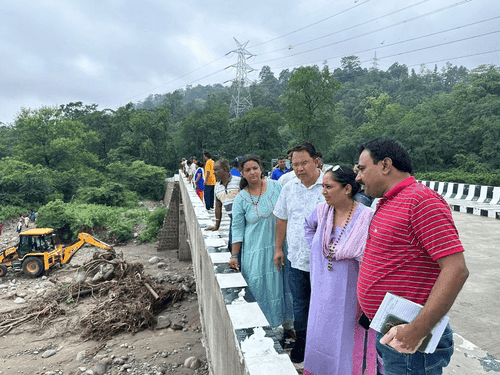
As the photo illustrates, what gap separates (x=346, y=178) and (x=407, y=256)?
0.88m

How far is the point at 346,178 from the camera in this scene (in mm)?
2285

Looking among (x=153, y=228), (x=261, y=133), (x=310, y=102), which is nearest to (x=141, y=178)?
(x=261, y=133)

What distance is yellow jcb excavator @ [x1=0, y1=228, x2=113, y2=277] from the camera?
43.7 ft

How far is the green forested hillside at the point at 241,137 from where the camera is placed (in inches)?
974

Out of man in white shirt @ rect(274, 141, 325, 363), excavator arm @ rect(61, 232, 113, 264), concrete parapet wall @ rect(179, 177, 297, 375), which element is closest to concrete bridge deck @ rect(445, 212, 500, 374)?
Answer: man in white shirt @ rect(274, 141, 325, 363)

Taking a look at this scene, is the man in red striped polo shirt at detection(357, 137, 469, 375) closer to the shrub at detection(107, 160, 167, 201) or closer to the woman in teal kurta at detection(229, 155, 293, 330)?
the woman in teal kurta at detection(229, 155, 293, 330)

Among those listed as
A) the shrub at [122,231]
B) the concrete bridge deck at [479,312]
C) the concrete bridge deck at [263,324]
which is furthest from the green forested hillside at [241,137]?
the concrete bridge deck at [263,324]

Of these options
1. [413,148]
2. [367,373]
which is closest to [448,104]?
[413,148]

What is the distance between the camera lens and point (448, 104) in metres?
30.2

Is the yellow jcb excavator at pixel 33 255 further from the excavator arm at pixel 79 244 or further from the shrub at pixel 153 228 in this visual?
the shrub at pixel 153 228

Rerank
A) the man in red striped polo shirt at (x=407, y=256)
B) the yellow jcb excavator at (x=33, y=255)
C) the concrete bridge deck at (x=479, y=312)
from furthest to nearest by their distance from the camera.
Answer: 1. the yellow jcb excavator at (x=33, y=255)
2. the concrete bridge deck at (x=479, y=312)
3. the man in red striped polo shirt at (x=407, y=256)

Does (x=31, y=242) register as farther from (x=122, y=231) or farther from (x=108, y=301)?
(x=108, y=301)

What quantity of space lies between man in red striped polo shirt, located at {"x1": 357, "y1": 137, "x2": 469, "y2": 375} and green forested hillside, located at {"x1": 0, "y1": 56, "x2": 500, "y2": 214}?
18571 millimetres

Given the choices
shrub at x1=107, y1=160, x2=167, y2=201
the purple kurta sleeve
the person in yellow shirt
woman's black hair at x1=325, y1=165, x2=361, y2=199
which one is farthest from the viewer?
shrub at x1=107, y1=160, x2=167, y2=201
